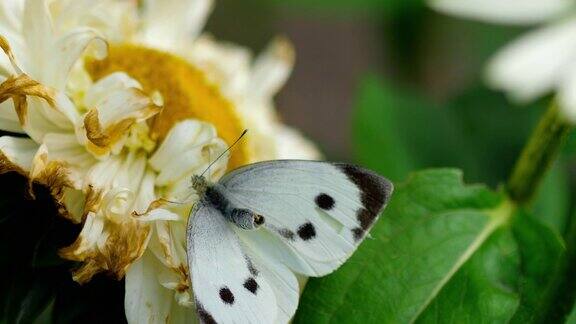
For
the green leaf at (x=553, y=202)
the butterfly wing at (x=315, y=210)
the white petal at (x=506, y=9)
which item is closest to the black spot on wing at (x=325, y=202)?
the butterfly wing at (x=315, y=210)

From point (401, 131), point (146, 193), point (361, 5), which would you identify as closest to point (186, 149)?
point (146, 193)

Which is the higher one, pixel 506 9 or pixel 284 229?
pixel 506 9

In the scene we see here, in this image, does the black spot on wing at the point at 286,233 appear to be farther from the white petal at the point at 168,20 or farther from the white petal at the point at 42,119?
the white petal at the point at 168,20

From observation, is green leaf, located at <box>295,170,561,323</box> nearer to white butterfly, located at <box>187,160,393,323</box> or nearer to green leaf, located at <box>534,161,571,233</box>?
white butterfly, located at <box>187,160,393,323</box>

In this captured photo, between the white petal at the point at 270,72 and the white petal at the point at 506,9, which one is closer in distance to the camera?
the white petal at the point at 506,9

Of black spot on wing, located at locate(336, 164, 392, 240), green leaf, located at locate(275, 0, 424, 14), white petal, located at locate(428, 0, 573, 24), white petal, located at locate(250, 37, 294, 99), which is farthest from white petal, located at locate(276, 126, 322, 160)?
green leaf, located at locate(275, 0, 424, 14)

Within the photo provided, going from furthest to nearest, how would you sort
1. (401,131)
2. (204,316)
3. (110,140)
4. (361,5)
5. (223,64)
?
(361,5)
(401,131)
(223,64)
(110,140)
(204,316)

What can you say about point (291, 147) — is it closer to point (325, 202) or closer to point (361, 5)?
point (325, 202)
